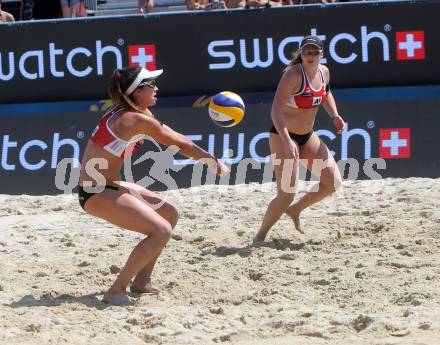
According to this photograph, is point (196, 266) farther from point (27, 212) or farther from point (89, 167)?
point (27, 212)

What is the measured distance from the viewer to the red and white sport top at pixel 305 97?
768cm

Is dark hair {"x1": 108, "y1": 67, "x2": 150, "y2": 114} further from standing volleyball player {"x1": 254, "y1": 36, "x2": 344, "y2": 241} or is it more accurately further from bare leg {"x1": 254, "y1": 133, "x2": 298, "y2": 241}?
bare leg {"x1": 254, "y1": 133, "x2": 298, "y2": 241}

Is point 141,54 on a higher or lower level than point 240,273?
higher

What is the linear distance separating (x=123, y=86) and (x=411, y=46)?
557 cm

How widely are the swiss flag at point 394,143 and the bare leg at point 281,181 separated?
9.90 feet

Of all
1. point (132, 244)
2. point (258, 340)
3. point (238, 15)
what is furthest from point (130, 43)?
point (258, 340)

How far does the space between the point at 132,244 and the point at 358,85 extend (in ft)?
13.4

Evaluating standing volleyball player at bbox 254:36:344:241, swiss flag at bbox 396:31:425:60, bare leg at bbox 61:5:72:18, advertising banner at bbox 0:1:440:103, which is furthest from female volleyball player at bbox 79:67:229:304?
bare leg at bbox 61:5:72:18

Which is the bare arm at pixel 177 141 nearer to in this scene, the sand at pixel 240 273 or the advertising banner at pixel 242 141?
the sand at pixel 240 273

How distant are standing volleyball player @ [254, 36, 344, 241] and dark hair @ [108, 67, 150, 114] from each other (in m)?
1.68

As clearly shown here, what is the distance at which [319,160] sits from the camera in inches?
308

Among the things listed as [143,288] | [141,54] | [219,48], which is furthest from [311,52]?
[141,54]

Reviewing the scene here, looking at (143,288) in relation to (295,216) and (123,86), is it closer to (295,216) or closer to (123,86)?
(123,86)

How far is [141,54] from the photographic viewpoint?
36.5 ft
